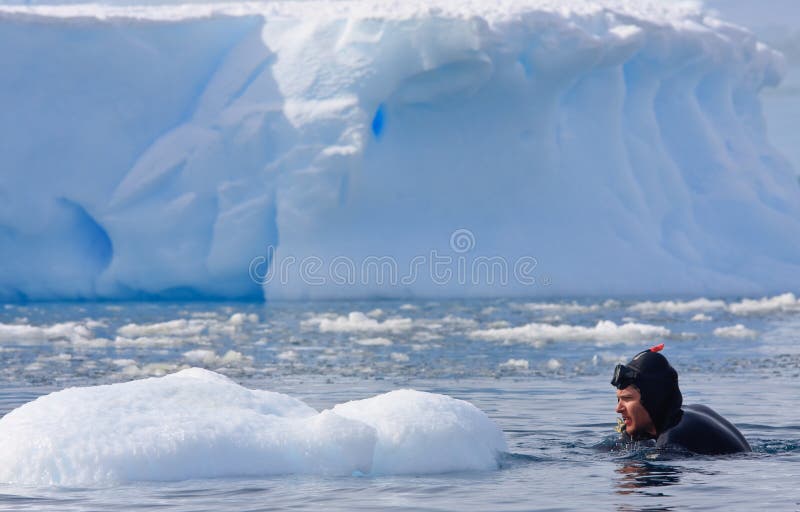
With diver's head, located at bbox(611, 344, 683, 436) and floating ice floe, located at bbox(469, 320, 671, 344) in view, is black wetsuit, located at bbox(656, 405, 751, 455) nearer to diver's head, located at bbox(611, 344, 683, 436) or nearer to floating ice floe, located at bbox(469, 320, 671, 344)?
A: diver's head, located at bbox(611, 344, 683, 436)

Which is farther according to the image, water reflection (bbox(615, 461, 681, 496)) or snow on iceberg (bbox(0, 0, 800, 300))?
snow on iceberg (bbox(0, 0, 800, 300))

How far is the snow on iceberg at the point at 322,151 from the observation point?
826 inches

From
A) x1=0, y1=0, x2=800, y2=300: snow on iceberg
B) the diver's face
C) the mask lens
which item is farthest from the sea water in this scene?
x1=0, y1=0, x2=800, y2=300: snow on iceberg

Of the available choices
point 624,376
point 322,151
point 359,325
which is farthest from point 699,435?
point 322,151

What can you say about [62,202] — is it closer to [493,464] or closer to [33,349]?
[33,349]

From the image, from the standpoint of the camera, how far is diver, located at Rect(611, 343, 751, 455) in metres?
5.56

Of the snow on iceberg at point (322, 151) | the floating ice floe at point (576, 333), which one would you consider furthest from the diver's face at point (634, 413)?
the snow on iceberg at point (322, 151)

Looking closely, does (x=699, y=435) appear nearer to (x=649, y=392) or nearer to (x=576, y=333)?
(x=649, y=392)

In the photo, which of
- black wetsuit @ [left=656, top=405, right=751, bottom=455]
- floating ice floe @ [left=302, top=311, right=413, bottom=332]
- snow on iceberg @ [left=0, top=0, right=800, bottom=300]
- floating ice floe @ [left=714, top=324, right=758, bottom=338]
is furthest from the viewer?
snow on iceberg @ [left=0, top=0, right=800, bottom=300]

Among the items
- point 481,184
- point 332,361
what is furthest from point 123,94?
point 332,361

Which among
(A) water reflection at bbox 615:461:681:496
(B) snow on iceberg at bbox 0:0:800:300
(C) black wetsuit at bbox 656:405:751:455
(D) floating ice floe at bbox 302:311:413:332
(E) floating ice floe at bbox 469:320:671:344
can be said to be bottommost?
(A) water reflection at bbox 615:461:681:496

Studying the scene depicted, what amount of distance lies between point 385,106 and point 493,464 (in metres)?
16.7

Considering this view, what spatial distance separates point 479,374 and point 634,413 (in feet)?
15.9

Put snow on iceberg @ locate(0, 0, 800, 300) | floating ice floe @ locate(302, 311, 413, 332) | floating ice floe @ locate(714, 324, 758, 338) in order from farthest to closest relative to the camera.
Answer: snow on iceberg @ locate(0, 0, 800, 300), floating ice floe @ locate(302, 311, 413, 332), floating ice floe @ locate(714, 324, 758, 338)
